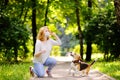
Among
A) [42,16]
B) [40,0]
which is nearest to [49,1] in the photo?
[40,0]

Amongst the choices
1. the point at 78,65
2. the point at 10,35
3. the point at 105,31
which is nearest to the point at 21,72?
the point at 78,65

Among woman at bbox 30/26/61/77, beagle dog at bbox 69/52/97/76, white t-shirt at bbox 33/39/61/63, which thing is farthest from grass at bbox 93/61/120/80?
white t-shirt at bbox 33/39/61/63

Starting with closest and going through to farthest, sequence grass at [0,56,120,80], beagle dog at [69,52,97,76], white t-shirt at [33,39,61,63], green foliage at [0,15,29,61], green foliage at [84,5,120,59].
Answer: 1. grass at [0,56,120,80]
2. beagle dog at [69,52,97,76]
3. white t-shirt at [33,39,61,63]
4. green foliage at [0,15,29,61]
5. green foliage at [84,5,120,59]

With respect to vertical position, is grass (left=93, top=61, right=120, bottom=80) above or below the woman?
below

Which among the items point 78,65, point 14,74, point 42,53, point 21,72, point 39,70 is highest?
point 42,53

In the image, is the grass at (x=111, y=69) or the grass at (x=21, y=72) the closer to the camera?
the grass at (x=21, y=72)

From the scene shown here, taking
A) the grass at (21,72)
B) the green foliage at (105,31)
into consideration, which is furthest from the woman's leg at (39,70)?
the green foliage at (105,31)

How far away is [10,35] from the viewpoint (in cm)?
2303

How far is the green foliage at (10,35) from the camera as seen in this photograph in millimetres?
23109

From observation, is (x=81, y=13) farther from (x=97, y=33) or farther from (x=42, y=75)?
(x=42, y=75)

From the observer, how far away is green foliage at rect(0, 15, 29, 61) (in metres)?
23.1

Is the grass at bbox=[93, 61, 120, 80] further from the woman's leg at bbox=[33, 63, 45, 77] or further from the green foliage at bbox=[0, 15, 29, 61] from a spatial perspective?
the green foliage at bbox=[0, 15, 29, 61]

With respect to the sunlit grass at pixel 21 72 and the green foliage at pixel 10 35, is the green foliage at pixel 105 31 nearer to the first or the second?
the green foliage at pixel 10 35

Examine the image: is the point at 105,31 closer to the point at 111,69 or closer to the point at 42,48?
the point at 111,69
